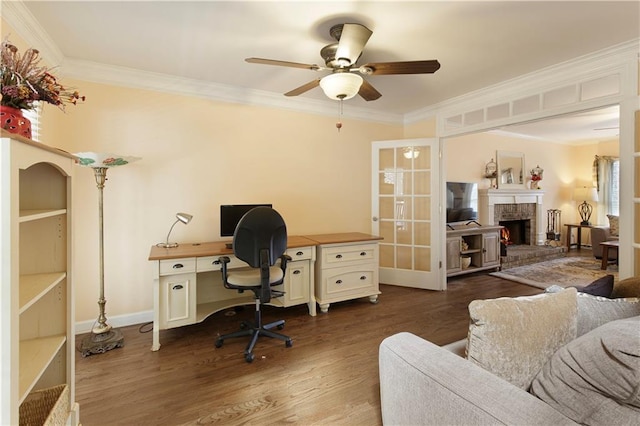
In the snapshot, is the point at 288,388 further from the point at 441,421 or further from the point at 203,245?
the point at 203,245

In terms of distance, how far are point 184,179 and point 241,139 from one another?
2.49ft

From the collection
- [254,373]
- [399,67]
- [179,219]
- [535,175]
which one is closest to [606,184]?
[535,175]

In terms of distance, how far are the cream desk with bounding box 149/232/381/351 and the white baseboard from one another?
494 millimetres

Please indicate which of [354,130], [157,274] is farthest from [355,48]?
[157,274]

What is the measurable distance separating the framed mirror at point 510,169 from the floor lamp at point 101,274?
20.0 feet

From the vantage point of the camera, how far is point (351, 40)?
1.96 metres

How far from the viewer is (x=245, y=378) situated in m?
2.02

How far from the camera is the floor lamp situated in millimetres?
2307

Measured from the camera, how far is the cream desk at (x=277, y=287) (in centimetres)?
246

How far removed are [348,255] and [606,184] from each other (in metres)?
6.55

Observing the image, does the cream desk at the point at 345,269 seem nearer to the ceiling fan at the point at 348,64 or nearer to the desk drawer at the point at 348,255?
the desk drawer at the point at 348,255

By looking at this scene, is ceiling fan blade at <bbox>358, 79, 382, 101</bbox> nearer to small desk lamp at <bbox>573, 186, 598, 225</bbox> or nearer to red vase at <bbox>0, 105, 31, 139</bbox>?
red vase at <bbox>0, 105, 31, 139</bbox>

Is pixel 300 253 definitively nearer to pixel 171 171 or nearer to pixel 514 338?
pixel 171 171

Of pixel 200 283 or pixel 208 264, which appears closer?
pixel 208 264
